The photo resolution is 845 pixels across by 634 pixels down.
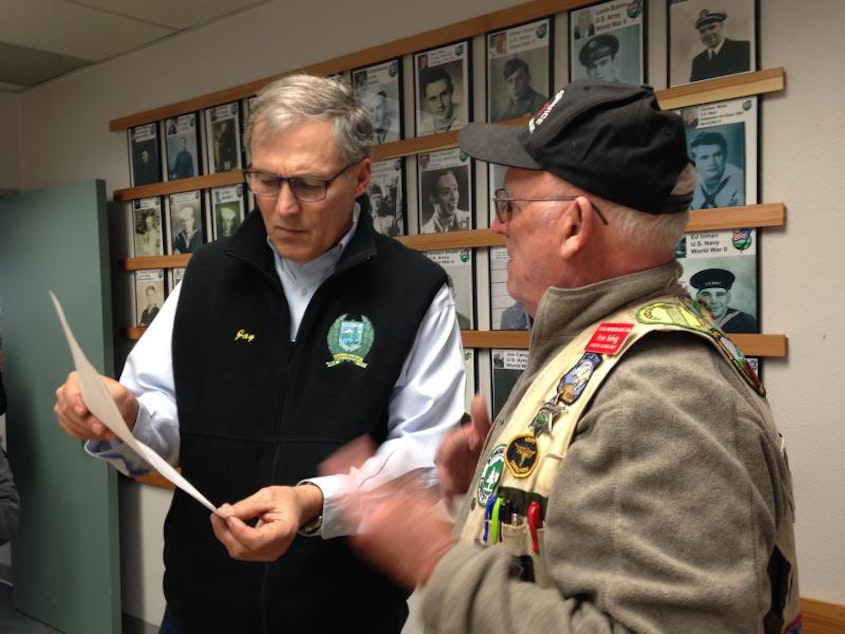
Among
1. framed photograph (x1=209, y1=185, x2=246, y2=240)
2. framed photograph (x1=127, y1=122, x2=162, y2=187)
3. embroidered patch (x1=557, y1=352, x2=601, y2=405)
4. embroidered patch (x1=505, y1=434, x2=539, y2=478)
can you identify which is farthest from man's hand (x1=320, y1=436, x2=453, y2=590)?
framed photograph (x1=127, y1=122, x2=162, y2=187)

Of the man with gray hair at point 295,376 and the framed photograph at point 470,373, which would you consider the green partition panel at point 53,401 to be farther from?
the man with gray hair at point 295,376

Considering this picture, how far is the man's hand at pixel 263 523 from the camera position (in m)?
1.02

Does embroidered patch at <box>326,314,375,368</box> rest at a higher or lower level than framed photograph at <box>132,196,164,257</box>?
lower

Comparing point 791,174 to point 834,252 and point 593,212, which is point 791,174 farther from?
point 593,212

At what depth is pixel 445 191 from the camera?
7.68ft

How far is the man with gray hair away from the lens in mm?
1259

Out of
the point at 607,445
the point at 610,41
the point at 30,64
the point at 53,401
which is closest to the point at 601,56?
the point at 610,41

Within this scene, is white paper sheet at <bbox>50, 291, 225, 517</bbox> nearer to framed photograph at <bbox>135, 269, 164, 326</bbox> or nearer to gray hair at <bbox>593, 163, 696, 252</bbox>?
gray hair at <bbox>593, 163, 696, 252</bbox>

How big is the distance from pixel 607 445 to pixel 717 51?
1457 mm

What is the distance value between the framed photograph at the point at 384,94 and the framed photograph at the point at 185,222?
3.15 ft

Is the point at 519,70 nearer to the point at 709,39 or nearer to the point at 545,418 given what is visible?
the point at 709,39

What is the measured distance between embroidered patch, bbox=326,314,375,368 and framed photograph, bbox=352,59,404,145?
4.21ft

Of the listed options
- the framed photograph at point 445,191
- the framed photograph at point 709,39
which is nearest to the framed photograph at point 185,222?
the framed photograph at point 445,191

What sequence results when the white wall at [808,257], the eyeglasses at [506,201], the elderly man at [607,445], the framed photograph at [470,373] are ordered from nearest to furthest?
the elderly man at [607,445] → the eyeglasses at [506,201] → the white wall at [808,257] → the framed photograph at [470,373]
